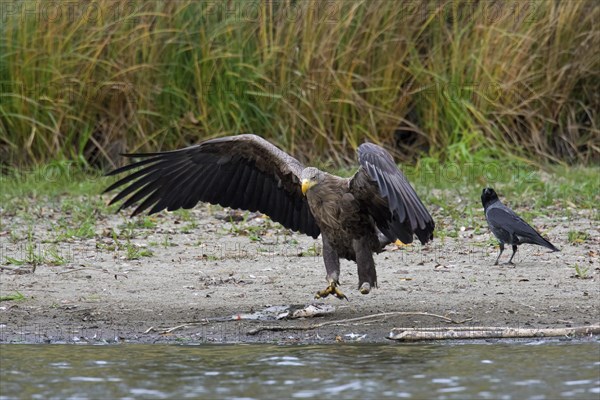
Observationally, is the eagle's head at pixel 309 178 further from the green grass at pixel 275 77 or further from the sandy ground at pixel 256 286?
the green grass at pixel 275 77

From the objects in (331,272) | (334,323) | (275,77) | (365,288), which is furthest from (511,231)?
(275,77)

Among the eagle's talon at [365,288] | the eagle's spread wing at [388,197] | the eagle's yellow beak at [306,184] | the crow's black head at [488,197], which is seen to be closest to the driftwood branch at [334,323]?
the eagle's talon at [365,288]

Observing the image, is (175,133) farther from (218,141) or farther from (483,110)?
(218,141)

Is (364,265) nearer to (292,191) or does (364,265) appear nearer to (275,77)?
(292,191)

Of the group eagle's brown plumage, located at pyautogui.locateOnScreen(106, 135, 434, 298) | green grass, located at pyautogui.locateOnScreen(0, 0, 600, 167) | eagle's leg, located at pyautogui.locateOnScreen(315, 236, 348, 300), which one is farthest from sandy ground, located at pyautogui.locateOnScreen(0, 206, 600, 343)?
green grass, located at pyautogui.locateOnScreen(0, 0, 600, 167)

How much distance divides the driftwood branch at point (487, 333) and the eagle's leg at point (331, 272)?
0.62m

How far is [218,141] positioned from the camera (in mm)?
7211

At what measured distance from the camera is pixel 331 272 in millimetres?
6781

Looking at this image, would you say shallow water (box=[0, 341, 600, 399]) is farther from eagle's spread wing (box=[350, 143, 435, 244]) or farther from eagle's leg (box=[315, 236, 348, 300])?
eagle's spread wing (box=[350, 143, 435, 244])

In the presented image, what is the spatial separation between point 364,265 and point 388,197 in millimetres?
921

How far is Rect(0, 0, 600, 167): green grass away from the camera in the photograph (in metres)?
11.0

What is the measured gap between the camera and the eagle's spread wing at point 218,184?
725 centimetres

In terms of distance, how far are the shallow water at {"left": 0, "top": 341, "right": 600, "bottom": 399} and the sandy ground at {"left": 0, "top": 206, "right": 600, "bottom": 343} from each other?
28 centimetres

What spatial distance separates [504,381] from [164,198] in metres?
2.71
